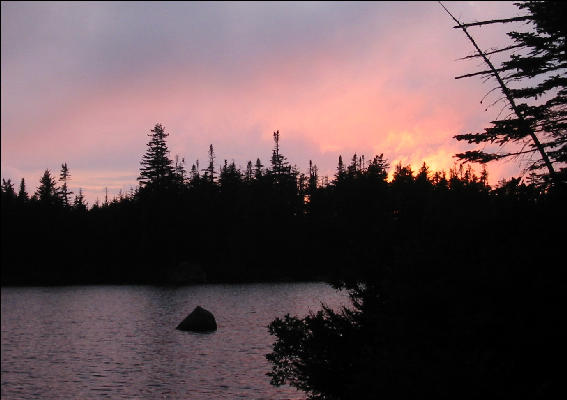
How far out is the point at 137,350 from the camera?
26953 millimetres

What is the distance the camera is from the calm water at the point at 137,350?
765 inches

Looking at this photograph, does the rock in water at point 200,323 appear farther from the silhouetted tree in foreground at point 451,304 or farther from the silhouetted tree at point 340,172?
the silhouetted tree at point 340,172

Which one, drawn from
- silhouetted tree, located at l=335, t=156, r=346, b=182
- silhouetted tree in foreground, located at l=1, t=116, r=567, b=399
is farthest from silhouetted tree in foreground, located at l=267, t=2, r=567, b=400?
silhouetted tree, located at l=335, t=156, r=346, b=182

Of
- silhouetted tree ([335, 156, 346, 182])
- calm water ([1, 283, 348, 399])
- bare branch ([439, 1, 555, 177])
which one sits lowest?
calm water ([1, 283, 348, 399])

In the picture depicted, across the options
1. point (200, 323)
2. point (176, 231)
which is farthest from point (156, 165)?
point (200, 323)

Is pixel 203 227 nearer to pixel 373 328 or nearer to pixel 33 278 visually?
pixel 33 278

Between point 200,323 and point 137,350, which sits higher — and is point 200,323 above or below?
above

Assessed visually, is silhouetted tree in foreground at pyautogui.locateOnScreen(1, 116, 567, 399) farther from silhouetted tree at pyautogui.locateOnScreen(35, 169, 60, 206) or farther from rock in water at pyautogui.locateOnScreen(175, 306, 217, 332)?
silhouetted tree at pyautogui.locateOnScreen(35, 169, 60, 206)

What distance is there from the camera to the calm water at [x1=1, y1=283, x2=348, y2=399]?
19422 mm

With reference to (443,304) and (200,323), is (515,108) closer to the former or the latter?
(443,304)

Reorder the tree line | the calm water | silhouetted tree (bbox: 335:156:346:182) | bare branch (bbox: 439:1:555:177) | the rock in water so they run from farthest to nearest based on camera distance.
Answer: silhouetted tree (bbox: 335:156:346:182) < the tree line < the rock in water < the calm water < bare branch (bbox: 439:1:555:177)

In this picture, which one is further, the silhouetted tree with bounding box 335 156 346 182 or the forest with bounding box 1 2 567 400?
the silhouetted tree with bounding box 335 156 346 182

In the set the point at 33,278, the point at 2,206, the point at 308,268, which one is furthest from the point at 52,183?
the point at 308,268

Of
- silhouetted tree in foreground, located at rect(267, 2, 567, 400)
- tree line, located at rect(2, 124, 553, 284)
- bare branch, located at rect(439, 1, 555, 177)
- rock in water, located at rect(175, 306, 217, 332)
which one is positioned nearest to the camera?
silhouetted tree in foreground, located at rect(267, 2, 567, 400)
